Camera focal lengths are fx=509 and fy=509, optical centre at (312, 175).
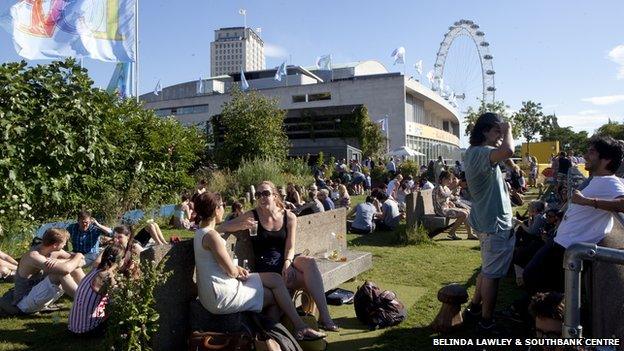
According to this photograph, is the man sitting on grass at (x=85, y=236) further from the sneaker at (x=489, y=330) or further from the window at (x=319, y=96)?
the window at (x=319, y=96)

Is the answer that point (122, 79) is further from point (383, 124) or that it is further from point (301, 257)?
point (383, 124)

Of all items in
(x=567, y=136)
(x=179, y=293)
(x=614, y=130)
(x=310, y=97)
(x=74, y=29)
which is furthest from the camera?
(x=567, y=136)

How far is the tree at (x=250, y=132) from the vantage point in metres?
29.8

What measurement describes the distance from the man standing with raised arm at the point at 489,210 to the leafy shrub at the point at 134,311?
277cm

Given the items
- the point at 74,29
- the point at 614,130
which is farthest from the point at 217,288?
the point at 614,130

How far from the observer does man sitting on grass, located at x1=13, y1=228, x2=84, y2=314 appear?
5.67 m

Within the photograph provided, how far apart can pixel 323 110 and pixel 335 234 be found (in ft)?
135

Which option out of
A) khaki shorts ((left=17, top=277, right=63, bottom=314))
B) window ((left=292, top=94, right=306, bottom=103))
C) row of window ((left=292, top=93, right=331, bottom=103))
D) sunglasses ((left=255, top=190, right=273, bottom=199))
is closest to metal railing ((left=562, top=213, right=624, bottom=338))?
sunglasses ((left=255, top=190, right=273, bottom=199))

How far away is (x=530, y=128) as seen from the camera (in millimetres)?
63875

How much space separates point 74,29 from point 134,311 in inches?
490

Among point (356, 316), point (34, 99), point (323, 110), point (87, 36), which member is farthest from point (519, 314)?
point (323, 110)

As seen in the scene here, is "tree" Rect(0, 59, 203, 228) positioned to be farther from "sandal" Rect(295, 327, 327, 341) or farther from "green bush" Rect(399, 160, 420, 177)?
"green bush" Rect(399, 160, 420, 177)

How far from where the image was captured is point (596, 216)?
383 cm

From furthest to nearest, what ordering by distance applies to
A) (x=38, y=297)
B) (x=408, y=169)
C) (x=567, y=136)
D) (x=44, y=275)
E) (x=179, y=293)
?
(x=567, y=136)
(x=408, y=169)
(x=44, y=275)
(x=38, y=297)
(x=179, y=293)
